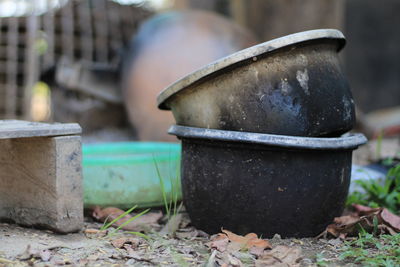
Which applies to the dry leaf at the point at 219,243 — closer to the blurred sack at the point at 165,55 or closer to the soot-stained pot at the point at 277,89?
the soot-stained pot at the point at 277,89

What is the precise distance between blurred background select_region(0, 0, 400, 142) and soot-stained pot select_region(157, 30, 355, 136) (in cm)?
190

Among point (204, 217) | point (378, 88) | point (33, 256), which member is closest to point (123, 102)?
point (204, 217)

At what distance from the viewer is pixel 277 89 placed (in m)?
1.88

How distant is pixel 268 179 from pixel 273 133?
0.55 ft

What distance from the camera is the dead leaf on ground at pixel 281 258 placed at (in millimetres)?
1720

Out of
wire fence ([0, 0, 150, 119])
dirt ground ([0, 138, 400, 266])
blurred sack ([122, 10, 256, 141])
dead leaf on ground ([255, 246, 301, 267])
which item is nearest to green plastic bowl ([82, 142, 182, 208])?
dirt ground ([0, 138, 400, 266])

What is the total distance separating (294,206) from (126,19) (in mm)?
4439

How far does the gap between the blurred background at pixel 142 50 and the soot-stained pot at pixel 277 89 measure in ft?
6.25

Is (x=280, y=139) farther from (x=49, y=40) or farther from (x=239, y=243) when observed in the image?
(x=49, y=40)

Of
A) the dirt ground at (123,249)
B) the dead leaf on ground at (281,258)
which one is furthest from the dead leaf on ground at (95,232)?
the dead leaf on ground at (281,258)

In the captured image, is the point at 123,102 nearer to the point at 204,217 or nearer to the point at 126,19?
the point at 126,19

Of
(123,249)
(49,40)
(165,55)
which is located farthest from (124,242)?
(49,40)

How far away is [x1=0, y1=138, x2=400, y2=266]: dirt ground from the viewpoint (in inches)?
66.9

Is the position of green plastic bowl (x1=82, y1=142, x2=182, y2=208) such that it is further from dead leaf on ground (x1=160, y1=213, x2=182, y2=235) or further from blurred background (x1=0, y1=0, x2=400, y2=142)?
blurred background (x1=0, y1=0, x2=400, y2=142)
